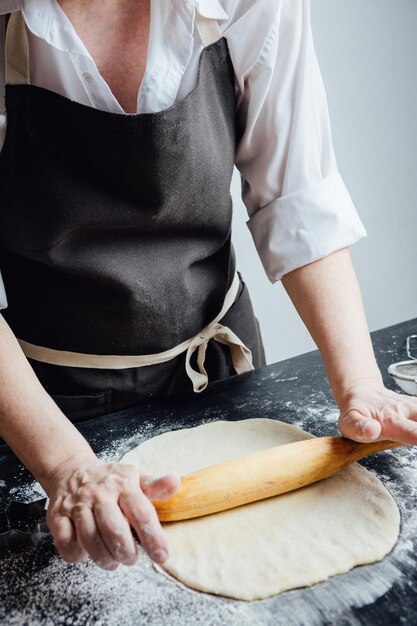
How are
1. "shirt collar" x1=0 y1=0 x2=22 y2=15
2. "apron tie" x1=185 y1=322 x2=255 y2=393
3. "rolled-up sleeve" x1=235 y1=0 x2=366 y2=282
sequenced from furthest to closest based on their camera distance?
"apron tie" x1=185 y1=322 x2=255 y2=393, "rolled-up sleeve" x1=235 y1=0 x2=366 y2=282, "shirt collar" x1=0 y1=0 x2=22 y2=15

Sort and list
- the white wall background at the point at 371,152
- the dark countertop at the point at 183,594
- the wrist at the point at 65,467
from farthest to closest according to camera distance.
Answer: the white wall background at the point at 371,152 < the wrist at the point at 65,467 < the dark countertop at the point at 183,594

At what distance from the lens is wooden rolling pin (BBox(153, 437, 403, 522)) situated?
2.84 feet

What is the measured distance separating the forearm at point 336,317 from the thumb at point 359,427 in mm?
68

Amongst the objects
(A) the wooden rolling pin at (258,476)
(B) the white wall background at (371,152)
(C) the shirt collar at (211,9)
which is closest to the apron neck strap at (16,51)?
(C) the shirt collar at (211,9)

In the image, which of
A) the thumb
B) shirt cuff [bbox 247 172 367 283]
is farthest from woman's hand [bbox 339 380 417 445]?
shirt cuff [bbox 247 172 367 283]

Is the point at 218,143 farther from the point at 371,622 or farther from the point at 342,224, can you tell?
the point at 371,622

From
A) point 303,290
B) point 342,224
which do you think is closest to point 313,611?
point 303,290

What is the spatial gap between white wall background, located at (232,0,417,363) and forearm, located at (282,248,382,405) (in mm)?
1260

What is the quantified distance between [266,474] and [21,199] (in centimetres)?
59

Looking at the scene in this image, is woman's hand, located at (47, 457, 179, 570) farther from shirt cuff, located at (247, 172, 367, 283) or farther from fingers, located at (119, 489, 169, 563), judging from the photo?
shirt cuff, located at (247, 172, 367, 283)

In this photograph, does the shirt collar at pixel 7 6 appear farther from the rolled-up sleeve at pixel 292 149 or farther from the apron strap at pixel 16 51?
the rolled-up sleeve at pixel 292 149

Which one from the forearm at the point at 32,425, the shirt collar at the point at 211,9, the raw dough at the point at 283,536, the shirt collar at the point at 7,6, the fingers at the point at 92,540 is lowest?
the raw dough at the point at 283,536

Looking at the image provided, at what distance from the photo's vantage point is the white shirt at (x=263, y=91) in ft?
3.35

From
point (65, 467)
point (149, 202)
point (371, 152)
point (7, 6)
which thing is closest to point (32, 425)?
point (65, 467)
